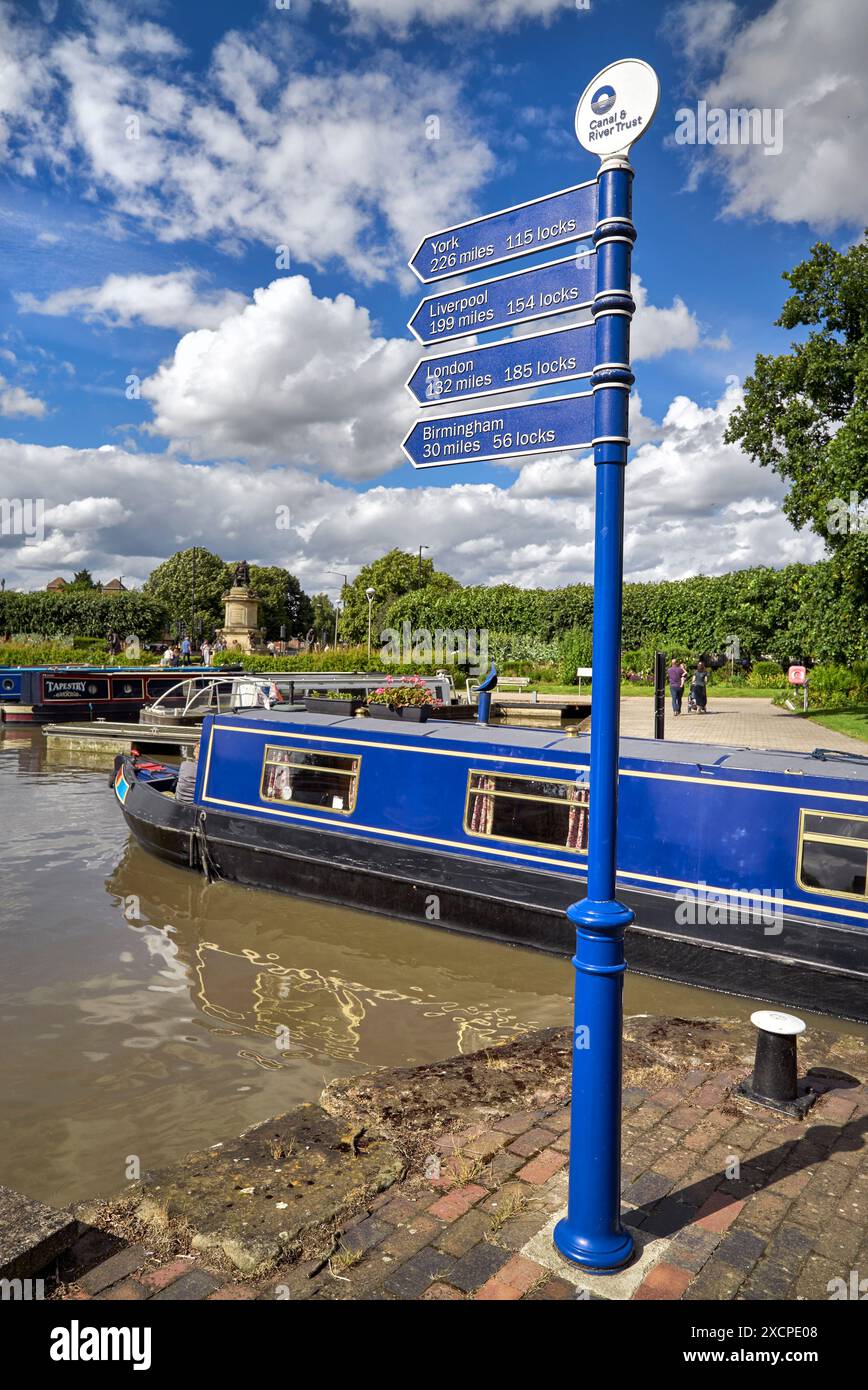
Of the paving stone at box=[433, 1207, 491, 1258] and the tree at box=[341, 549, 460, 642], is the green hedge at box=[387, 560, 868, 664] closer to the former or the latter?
the tree at box=[341, 549, 460, 642]

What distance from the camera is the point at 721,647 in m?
41.8

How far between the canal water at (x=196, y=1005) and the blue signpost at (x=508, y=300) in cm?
471

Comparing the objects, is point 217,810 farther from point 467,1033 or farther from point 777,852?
point 777,852

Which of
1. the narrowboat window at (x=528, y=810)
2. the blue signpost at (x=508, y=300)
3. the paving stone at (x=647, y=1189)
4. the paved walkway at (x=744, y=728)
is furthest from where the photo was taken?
the paved walkway at (x=744, y=728)

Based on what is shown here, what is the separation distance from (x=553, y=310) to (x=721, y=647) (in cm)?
4098

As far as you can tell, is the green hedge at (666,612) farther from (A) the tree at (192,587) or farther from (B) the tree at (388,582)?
(A) the tree at (192,587)

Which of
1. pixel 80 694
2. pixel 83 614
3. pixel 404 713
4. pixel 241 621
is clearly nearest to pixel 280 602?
pixel 83 614

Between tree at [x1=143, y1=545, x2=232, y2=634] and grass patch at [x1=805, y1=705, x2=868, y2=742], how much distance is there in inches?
2290

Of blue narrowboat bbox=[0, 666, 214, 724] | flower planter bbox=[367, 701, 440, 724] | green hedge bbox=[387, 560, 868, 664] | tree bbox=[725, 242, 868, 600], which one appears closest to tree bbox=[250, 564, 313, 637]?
green hedge bbox=[387, 560, 868, 664]

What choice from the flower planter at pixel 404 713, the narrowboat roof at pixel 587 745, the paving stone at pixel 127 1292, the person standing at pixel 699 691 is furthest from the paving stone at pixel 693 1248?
the person standing at pixel 699 691

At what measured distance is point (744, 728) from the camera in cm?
2116

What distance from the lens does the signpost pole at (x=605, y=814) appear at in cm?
306

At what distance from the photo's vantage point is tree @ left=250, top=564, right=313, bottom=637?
87.8m

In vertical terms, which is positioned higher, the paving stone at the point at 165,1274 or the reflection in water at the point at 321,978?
the paving stone at the point at 165,1274
